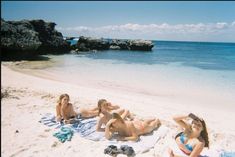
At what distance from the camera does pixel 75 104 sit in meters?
9.79

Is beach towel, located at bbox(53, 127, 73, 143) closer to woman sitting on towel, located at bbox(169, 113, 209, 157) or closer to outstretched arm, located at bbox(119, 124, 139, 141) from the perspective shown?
outstretched arm, located at bbox(119, 124, 139, 141)

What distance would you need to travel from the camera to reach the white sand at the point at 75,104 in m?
6.09

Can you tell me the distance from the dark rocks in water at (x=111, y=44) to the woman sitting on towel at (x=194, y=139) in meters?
36.7

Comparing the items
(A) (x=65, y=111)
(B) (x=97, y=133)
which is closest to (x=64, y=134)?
(B) (x=97, y=133)

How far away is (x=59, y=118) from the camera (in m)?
7.80

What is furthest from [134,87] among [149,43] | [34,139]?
[149,43]

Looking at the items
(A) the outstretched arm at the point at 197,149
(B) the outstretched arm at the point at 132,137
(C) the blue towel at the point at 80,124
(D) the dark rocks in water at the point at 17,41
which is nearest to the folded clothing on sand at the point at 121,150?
(B) the outstretched arm at the point at 132,137

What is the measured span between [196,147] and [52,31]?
33.5 meters

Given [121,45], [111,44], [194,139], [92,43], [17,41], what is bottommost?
[194,139]

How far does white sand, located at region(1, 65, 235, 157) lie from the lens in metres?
6.09

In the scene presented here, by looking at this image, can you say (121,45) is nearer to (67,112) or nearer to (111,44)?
(111,44)

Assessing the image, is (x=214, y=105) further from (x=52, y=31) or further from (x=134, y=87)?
(x=52, y=31)

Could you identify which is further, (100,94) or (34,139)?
(100,94)

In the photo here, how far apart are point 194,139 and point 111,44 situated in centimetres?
4416
